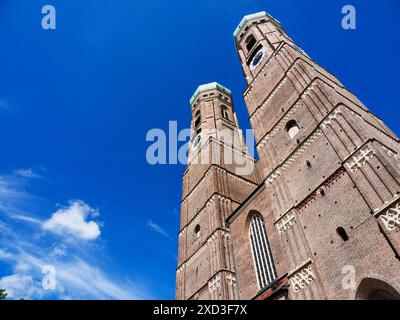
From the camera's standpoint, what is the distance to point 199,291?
65.6ft

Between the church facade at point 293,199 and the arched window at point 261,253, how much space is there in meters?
0.06

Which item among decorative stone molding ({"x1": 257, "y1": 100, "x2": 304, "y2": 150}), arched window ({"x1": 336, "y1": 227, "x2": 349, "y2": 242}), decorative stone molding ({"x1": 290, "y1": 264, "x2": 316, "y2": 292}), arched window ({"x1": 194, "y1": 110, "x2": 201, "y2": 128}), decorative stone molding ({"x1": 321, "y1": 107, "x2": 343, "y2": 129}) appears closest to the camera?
arched window ({"x1": 336, "y1": 227, "x2": 349, "y2": 242})

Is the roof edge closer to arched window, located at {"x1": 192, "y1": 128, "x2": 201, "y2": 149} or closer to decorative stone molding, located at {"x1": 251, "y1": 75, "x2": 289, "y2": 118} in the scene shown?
arched window, located at {"x1": 192, "y1": 128, "x2": 201, "y2": 149}

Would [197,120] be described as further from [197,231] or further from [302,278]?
[302,278]

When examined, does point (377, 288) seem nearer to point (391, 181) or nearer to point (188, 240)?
point (391, 181)

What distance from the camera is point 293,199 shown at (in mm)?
14672

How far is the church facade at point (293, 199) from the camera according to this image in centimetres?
1030

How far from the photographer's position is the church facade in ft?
33.8

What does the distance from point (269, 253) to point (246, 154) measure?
1650 centimetres

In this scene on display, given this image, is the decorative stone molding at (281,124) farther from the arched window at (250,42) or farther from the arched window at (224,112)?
the arched window at (224,112)

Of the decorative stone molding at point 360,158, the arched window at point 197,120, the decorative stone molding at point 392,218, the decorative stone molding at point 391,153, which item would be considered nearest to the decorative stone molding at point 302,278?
the decorative stone molding at point 392,218

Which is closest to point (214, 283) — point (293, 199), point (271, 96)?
point (293, 199)

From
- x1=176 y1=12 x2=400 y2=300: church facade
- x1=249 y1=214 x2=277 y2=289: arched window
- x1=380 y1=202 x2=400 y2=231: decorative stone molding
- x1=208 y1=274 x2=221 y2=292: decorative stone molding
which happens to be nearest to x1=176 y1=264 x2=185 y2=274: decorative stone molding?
x1=176 y1=12 x2=400 y2=300: church facade

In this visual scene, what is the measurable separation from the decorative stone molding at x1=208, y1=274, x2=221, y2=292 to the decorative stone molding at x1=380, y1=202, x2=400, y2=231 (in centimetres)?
1120
